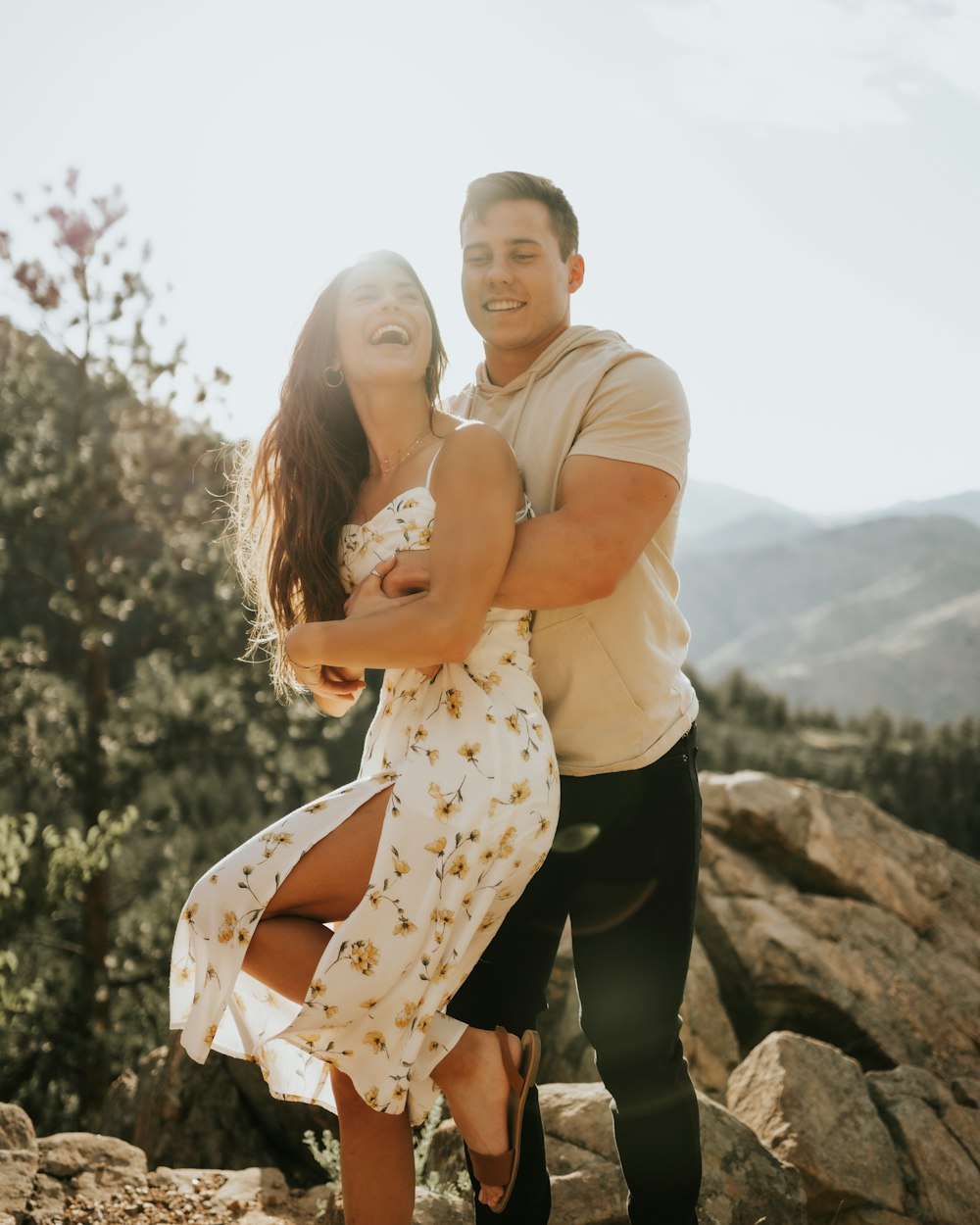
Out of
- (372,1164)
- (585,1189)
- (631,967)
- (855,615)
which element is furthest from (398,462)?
(855,615)

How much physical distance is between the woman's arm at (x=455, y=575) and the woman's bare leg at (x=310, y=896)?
327 mm

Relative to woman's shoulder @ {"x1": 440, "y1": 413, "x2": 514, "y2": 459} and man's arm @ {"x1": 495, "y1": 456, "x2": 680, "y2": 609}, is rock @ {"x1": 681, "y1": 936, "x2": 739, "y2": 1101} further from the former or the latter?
woman's shoulder @ {"x1": 440, "y1": 413, "x2": 514, "y2": 459}

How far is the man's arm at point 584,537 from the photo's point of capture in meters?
2.05

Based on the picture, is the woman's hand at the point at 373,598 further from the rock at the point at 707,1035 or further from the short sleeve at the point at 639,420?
the rock at the point at 707,1035

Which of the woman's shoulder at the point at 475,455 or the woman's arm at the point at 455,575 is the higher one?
the woman's shoulder at the point at 475,455

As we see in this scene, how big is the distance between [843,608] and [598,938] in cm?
12308

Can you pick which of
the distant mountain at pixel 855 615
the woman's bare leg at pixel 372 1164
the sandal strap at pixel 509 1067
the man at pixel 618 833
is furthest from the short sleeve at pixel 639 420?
the distant mountain at pixel 855 615

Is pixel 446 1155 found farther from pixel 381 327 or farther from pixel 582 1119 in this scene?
pixel 381 327

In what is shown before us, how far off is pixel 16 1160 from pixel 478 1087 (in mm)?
1728

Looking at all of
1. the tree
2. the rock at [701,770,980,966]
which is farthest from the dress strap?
the tree

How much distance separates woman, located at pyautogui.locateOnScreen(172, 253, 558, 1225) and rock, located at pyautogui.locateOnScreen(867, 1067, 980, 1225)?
2.04m

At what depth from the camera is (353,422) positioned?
2.53 meters

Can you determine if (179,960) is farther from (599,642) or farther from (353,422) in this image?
(353,422)

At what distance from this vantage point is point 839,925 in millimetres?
5254
